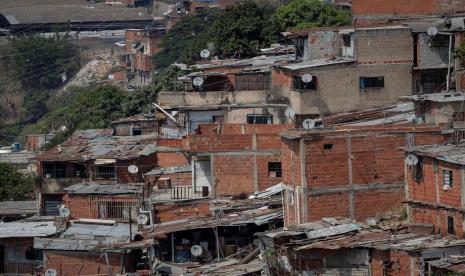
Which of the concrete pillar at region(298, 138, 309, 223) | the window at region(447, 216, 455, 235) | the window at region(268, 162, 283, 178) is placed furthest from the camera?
the window at region(268, 162, 283, 178)

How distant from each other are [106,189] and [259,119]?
15.1ft

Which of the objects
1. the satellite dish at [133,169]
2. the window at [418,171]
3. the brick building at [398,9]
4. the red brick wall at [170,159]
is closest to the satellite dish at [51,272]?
the satellite dish at [133,169]

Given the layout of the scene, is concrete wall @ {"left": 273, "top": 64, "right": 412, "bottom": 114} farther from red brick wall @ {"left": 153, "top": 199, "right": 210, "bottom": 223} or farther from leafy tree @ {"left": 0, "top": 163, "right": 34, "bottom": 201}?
leafy tree @ {"left": 0, "top": 163, "right": 34, "bottom": 201}

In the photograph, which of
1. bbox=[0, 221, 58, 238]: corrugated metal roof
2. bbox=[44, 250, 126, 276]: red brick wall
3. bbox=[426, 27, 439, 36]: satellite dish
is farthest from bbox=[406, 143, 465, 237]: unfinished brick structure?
bbox=[0, 221, 58, 238]: corrugated metal roof

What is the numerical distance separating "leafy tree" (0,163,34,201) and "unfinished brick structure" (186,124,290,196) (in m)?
11.5

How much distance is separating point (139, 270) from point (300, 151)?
5.52 metres

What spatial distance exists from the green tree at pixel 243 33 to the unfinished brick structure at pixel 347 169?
17393 mm

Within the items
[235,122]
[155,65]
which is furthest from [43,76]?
[235,122]

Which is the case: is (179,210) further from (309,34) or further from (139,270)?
(309,34)

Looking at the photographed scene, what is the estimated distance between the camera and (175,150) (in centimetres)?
4191

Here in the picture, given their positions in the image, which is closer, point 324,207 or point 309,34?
point 324,207

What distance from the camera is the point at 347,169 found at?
32.8 m

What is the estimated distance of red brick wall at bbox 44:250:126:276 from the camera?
35500mm

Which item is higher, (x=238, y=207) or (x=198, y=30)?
(x=198, y=30)
